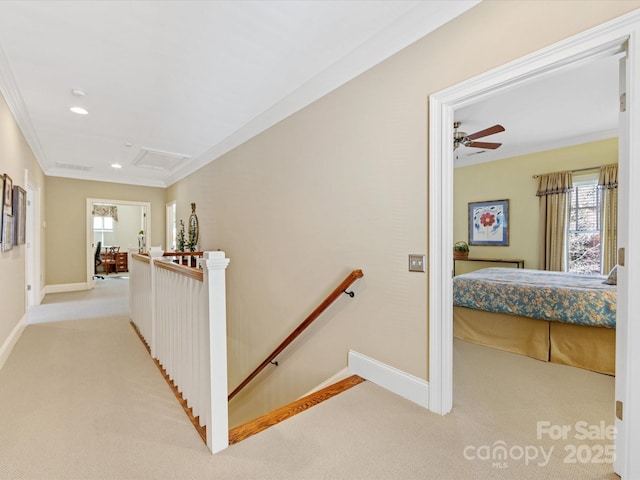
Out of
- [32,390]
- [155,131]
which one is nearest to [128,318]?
[32,390]

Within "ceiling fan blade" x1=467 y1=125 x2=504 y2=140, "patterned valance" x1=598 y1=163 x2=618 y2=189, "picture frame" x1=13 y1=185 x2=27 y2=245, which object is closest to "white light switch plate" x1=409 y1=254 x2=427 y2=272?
"ceiling fan blade" x1=467 y1=125 x2=504 y2=140

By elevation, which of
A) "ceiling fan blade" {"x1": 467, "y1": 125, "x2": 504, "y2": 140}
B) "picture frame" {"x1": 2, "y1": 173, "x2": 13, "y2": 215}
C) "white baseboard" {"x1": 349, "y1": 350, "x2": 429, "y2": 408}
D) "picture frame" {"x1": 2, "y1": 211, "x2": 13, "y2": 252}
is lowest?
"white baseboard" {"x1": 349, "y1": 350, "x2": 429, "y2": 408}

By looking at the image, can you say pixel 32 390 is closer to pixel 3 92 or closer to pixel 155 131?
pixel 3 92

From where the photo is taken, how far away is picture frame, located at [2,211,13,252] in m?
2.71

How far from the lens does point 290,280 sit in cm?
319

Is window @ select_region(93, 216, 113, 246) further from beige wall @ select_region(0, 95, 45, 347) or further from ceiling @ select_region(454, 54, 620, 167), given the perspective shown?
ceiling @ select_region(454, 54, 620, 167)

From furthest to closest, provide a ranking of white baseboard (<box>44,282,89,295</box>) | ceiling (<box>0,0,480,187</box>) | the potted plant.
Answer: white baseboard (<box>44,282,89,295</box>), the potted plant, ceiling (<box>0,0,480,187</box>)

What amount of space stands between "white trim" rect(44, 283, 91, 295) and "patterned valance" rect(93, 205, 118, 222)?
466 centimetres

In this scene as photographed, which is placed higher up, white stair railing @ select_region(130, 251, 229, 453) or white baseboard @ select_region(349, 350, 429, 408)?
white stair railing @ select_region(130, 251, 229, 453)

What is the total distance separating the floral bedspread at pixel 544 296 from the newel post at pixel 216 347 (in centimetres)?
270

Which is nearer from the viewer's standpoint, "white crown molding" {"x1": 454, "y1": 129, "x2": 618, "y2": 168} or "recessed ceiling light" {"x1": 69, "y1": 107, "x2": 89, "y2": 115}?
"recessed ceiling light" {"x1": 69, "y1": 107, "x2": 89, "y2": 115}

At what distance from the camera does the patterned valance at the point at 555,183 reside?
182 inches

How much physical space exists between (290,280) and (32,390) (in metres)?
2.15

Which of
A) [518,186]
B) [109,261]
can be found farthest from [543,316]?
[109,261]
